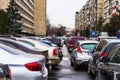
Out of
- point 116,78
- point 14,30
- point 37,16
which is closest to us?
point 116,78

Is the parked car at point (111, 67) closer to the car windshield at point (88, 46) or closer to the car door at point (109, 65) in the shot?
the car door at point (109, 65)

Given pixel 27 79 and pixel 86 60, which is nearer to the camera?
pixel 27 79

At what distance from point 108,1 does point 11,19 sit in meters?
73.8

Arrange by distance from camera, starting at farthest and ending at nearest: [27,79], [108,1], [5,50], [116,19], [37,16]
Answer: [37,16]
[108,1]
[116,19]
[5,50]
[27,79]

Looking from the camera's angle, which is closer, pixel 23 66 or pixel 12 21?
pixel 23 66

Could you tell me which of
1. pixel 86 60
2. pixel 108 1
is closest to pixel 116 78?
pixel 86 60

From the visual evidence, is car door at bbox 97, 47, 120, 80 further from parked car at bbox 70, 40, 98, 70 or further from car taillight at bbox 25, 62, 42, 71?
parked car at bbox 70, 40, 98, 70

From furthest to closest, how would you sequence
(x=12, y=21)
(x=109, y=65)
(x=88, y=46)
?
(x=12, y=21), (x=88, y=46), (x=109, y=65)

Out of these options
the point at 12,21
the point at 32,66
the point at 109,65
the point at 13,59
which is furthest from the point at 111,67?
the point at 12,21

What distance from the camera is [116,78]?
25.7 feet

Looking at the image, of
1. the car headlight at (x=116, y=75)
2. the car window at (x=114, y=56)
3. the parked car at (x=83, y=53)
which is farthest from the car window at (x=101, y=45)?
Answer: the car headlight at (x=116, y=75)

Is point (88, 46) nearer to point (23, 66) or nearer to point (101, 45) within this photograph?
point (101, 45)

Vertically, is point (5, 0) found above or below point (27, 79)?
above

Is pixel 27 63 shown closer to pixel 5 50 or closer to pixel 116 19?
pixel 5 50
